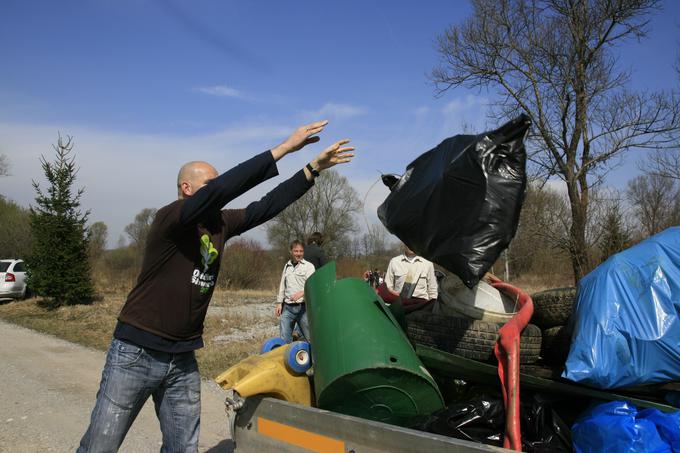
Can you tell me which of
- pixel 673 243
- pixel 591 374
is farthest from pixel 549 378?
pixel 673 243

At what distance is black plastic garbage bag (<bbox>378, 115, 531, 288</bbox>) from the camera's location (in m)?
2.38

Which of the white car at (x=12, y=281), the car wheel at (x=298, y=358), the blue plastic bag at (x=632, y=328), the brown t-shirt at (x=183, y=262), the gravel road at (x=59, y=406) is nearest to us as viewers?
the blue plastic bag at (x=632, y=328)

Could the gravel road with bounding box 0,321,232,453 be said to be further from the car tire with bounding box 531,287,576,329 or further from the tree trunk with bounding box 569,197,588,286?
the tree trunk with bounding box 569,197,588,286

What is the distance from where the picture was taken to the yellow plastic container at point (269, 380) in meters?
2.61

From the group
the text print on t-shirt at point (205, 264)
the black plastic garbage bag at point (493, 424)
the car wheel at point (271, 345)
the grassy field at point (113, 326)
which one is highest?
the text print on t-shirt at point (205, 264)

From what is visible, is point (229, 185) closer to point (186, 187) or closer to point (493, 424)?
point (186, 187)

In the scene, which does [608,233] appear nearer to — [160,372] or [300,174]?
[300,174]

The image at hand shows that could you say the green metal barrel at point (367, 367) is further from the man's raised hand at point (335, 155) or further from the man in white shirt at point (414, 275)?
the man in white shirt at point (414, 275)

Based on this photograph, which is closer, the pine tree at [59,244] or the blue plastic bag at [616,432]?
the blue plastic bag at [616,432]

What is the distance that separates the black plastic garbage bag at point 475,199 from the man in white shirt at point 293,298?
4868 millimetres

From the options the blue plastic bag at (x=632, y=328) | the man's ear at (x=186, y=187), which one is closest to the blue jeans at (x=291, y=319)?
the man's ear at (x=186, y=187)

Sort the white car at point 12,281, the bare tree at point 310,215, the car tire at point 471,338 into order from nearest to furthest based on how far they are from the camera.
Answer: the car tire at point 471,338, the white car at point 12,281, the bare tree at point 310,215

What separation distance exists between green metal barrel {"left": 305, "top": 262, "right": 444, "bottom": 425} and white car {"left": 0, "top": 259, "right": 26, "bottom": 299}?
1982 cm

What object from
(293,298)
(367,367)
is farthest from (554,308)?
(293,298)
